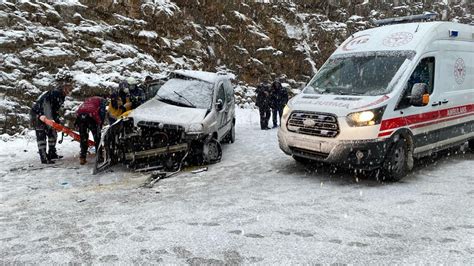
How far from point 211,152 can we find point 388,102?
3782 mm

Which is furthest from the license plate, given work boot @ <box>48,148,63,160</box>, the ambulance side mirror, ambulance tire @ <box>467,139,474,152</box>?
work boot @ <box>48,148,63,160</box>

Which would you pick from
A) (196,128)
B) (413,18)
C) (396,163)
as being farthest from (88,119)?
(413,18)

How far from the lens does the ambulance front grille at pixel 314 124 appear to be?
20.6ft

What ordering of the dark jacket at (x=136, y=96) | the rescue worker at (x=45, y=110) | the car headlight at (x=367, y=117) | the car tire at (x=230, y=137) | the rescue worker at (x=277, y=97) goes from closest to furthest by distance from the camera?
the car headlight at (x=367, y=117)
the rescue worker at (x=45, y=110)
the dark jacket at (x=136, y=96)
the car tire at (x=230, y=137)
the rescue worker at (x=277, y=97)

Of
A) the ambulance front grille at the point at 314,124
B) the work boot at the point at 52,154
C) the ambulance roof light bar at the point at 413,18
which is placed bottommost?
the work boot at the point at 52,154

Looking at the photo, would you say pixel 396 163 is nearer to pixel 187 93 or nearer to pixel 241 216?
pixel 241 216

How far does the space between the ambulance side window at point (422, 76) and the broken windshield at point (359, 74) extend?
27 cm

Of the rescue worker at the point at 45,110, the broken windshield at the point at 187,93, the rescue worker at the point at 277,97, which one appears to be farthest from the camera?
the rescue worker at the point at 277,97

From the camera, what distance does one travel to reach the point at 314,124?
6.49m

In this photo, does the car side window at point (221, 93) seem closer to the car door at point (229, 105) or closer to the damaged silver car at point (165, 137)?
the car door at point (229, 105)

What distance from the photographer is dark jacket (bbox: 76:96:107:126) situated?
8.41 m

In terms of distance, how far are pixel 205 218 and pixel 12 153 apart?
22.6 feet

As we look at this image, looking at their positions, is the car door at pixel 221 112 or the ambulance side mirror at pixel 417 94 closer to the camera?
the ambulance side mirror at pixel 417 94

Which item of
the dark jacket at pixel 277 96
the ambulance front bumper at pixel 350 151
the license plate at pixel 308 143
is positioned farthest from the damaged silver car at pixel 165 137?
the dark jacket at pixel 277 96
